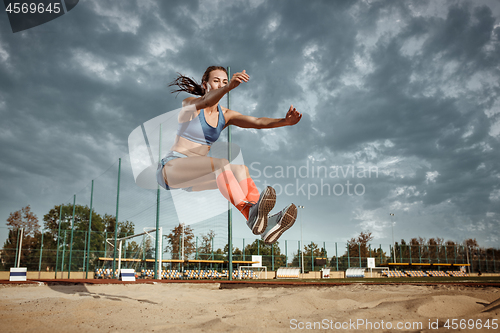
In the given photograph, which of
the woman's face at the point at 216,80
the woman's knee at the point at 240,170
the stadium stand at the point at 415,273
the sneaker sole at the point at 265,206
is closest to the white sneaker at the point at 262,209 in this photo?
the sneaker sole at the point at 265,206

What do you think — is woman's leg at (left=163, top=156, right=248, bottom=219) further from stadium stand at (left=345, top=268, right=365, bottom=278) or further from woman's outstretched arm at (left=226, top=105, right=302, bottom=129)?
stadium stand at (left=345, top=268, right=365, bottom=278)

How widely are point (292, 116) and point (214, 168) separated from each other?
2.55 feet

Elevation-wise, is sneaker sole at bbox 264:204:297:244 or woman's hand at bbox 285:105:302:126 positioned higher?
woman's hand at bbox 285:105:302:126

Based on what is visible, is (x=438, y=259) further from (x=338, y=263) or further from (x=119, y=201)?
(x=119, y=201)

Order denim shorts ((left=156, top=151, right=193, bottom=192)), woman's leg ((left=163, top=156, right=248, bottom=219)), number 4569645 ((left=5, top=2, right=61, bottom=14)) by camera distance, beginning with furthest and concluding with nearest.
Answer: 1. number 4569645 ((left=5, top=2, right=61, bottom=14))
2. denim shorts ((left=156, top=151, right=193, bottom=192))
3. woman's leg ((left=163, top=156, right=248, bottom=219))

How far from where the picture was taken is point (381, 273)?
100 ft

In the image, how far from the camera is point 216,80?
114 inches

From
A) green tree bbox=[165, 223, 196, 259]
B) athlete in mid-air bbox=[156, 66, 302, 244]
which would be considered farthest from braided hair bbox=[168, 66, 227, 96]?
green tree bbox=[165, 223, 196, 259]

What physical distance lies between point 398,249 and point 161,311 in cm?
3609

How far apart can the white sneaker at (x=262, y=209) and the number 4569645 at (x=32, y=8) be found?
10.9ft

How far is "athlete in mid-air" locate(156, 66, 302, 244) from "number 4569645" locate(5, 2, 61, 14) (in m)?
2.43

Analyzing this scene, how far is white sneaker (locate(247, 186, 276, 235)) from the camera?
2652 mm

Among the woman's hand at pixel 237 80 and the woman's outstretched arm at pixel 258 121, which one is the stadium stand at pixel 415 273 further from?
the woman's hand at pixel 237 80

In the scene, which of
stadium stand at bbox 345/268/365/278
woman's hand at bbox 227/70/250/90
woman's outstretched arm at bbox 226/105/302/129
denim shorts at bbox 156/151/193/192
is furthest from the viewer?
stadium stand at bbox 345/268/365/278
